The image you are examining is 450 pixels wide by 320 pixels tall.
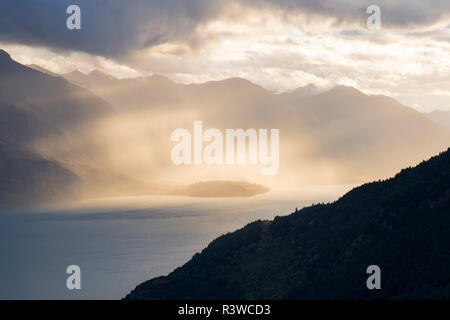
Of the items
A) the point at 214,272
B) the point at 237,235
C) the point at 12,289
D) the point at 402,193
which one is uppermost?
the point at 402,193

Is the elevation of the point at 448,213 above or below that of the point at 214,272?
above

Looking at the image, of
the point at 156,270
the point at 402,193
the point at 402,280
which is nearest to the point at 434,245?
the point at 402,280

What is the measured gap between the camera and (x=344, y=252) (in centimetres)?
7169

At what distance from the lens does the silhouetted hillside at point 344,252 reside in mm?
59125

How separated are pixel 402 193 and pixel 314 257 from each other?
64.2 feet

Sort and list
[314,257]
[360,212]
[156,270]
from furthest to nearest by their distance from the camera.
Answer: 1. [156,270]
2. [360,212]
3. [314,257]

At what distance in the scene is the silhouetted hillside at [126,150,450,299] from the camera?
59125 mm
